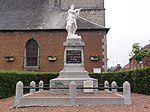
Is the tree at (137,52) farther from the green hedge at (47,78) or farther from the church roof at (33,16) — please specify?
the green hedge at (47,78)

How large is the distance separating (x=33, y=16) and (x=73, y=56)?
14.7 metres

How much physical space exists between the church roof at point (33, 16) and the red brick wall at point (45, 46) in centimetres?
66

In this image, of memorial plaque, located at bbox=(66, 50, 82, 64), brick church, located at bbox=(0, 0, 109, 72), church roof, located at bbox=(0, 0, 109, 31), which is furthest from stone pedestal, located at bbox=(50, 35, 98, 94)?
church roof, located at bbox=(0, 0, 109, 31)

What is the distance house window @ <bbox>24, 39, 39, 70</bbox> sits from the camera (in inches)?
1088

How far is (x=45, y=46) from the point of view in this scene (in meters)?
27.3

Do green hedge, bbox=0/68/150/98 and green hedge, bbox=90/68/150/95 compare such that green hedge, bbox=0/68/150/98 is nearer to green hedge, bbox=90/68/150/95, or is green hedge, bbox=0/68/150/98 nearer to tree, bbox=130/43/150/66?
green hedge, bbox=90/68/150/95

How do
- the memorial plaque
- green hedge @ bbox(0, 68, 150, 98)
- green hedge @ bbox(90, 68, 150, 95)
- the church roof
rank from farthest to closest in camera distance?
1. the church roof
2. green hedge @ bbox(0, 68, 150, 98)
3. green hedge @ bbox(90, 68, 150, 95)
4. the memorial plaque

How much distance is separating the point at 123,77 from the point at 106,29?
8076mm

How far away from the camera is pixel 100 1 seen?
1175 inches

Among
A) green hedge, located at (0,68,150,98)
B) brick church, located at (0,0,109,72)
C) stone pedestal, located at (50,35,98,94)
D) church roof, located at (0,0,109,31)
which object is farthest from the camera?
church roof, located at (0,0,109,31)

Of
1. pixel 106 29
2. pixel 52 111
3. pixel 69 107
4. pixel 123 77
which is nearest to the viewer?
pixel 52 111

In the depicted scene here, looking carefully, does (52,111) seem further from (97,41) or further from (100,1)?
(100,1)

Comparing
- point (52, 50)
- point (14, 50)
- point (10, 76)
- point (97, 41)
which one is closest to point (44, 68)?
point (52, 50)

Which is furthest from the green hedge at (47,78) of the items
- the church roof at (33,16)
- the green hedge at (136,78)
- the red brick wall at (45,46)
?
the church roof at (33,16)
